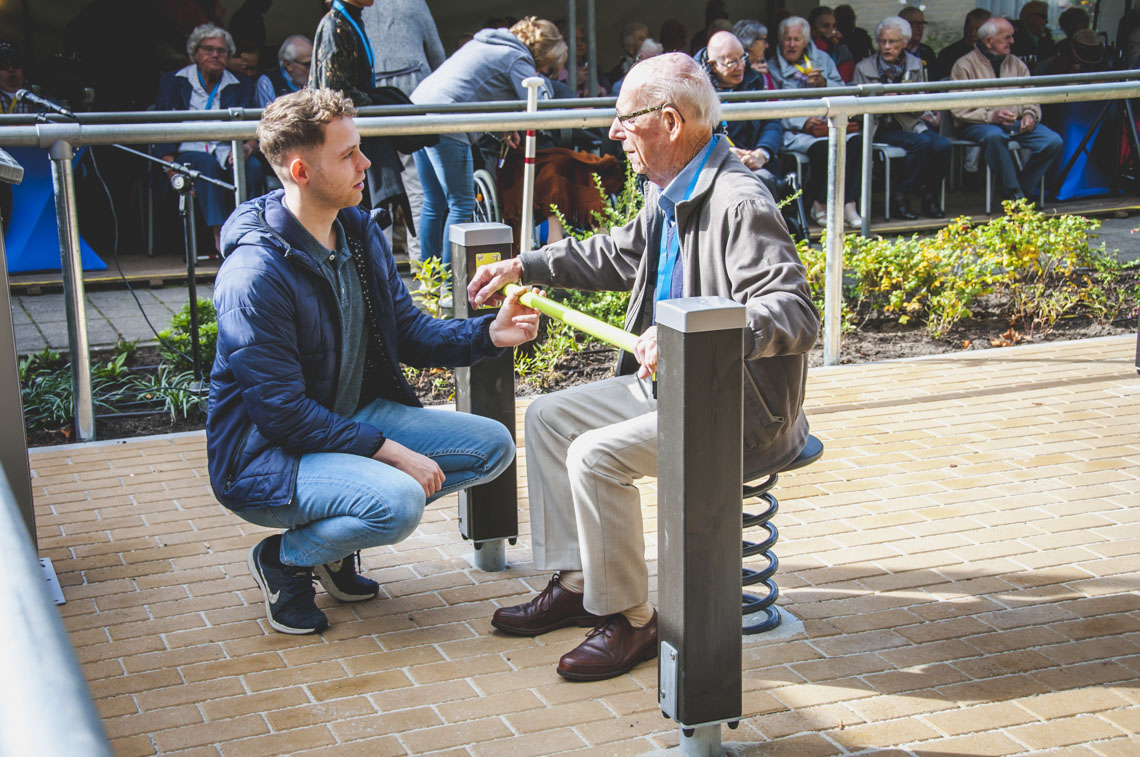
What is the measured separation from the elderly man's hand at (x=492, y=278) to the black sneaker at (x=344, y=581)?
84cm

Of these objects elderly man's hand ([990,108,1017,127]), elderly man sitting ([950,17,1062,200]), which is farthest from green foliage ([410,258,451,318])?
elderly man's hand ([990,108,1017,127])

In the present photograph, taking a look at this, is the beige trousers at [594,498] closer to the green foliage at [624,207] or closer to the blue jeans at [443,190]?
the green foliage at [624,207]

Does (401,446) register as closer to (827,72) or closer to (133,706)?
(133,706)

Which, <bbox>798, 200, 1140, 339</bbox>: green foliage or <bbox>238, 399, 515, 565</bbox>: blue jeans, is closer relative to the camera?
<bbox>238, 399, 515, 565</bbox>: blue jeans

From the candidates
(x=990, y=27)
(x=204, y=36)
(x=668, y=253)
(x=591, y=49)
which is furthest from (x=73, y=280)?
(x=990, y=27)

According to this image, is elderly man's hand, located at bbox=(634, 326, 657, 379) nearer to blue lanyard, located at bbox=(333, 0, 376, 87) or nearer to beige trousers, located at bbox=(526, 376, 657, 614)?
beige trousers, located at bbox=(526, 376, 657, 614)

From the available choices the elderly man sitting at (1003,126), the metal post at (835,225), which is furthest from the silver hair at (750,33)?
the metal post at (835,225)

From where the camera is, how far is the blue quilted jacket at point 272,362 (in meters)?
3.00

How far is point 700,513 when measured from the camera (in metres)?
2.41

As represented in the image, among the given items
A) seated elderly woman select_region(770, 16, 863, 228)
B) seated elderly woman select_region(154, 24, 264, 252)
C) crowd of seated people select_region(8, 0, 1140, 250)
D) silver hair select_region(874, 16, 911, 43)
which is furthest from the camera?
silver hair select_region(874, 16, 911, 43)

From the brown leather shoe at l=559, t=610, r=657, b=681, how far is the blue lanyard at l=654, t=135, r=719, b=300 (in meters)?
0.87

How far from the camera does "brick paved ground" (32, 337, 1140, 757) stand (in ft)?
8.97

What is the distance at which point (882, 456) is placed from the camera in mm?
4555

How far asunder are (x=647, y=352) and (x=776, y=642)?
102cm
